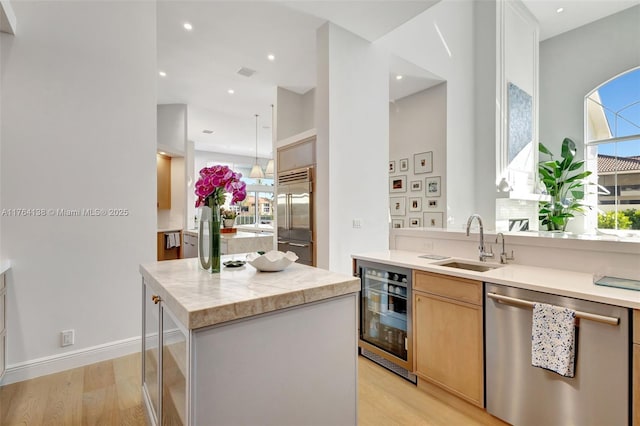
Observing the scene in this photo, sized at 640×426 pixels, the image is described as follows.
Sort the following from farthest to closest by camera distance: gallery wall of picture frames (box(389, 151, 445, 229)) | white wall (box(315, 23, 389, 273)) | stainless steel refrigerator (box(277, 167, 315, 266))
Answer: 1. gallery wall of picture frames (box(389, 151, 445, 229))
2. stainless steel refrigerator (box(277, 167, 315, 266))
3. white wall (box(315, 23, 389, 273))

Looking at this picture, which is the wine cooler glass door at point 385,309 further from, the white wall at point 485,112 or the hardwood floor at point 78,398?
the white wall at point 485,112

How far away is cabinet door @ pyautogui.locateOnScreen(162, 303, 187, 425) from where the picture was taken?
3.54ft

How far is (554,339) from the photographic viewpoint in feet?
5.22

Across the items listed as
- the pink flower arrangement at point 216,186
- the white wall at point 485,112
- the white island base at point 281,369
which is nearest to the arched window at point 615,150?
the white wall at point 485,112

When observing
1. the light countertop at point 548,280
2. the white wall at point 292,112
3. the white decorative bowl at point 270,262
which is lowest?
the light countertop at point 548,280

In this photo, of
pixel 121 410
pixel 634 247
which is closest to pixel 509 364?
pixel 634 247

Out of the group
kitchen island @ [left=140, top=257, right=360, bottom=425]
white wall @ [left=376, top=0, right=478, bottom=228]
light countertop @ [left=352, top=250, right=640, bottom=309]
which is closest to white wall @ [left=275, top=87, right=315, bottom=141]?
white wall @ [left=376, top=0, right=478, bottom=228]

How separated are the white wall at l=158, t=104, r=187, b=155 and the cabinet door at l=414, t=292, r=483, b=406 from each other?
544 centimetres

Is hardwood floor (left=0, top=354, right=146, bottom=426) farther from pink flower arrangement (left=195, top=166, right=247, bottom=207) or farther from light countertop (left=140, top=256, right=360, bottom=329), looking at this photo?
pink flower arrangement (left=195, top=166, right=247, bottom=207)

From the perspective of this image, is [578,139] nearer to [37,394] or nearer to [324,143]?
[324,143]

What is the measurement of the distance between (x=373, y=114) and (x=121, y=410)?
11.7 ft

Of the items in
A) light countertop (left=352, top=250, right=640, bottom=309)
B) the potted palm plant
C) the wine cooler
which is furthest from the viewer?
the potted palm plant

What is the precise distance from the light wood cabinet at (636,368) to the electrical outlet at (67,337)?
3594 millimetres

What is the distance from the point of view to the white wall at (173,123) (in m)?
6.00
